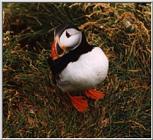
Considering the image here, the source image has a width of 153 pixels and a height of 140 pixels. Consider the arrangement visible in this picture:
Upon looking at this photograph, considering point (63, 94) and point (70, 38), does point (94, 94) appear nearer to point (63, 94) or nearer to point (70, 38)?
point (63, 94)

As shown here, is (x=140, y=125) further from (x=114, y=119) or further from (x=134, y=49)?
(x=134, y=49)

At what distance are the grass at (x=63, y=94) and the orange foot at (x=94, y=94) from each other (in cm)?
2

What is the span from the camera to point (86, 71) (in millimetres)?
2996

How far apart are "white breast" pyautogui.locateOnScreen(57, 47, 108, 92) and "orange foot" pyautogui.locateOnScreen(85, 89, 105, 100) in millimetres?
110

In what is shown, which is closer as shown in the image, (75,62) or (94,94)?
(75,62)

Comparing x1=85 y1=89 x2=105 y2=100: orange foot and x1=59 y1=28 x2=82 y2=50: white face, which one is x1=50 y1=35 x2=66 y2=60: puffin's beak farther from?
x1=85 y1=89 x2=105 y2=100: orange foot

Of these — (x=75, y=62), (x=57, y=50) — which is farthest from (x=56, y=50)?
(x=75, y=62)

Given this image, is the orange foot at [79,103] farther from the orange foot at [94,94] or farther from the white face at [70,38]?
the white face at [70,38]

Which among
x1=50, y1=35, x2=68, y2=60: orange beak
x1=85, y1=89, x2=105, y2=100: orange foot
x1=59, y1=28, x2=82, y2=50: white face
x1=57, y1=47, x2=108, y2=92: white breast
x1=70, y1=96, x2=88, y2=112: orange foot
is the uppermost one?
x1=59, y1=28, x2=82, y2=50: white face

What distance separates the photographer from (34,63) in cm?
324

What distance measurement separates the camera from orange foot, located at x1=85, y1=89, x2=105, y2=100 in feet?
10.4

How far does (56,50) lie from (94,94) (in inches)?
10.1

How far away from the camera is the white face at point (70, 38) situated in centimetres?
306

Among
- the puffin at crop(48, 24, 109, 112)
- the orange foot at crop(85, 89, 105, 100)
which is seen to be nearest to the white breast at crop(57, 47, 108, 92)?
the puffin at crop(48, 24, 109, 112)
